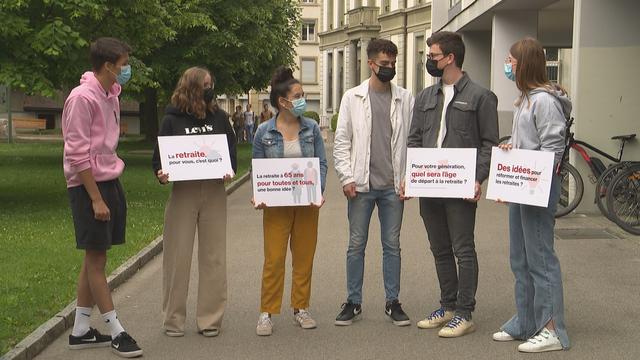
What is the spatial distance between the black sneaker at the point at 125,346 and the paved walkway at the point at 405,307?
0.39 ft

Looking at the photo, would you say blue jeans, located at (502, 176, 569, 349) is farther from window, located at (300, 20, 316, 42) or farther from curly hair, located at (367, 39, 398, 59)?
window, located at (300, 20, 316, 42)

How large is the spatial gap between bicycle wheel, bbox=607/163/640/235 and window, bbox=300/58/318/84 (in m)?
71.7

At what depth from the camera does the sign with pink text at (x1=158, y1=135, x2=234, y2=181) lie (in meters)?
6.82

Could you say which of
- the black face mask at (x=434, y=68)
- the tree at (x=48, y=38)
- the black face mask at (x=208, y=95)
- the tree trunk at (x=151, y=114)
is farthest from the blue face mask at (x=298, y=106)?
the tree trunk at (x=151, y=114)

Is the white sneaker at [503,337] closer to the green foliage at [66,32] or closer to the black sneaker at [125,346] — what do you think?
the black sneaker at [125,346]

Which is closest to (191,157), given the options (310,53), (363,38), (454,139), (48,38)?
(454,139)

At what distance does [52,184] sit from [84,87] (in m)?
13.9

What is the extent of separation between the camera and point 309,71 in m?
83.6

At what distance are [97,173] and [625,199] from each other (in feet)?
25.6

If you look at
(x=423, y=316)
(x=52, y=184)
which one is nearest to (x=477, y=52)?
(x=52, y=184)

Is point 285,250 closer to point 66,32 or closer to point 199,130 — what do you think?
point 199,130

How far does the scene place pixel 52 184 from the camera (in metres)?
19.6

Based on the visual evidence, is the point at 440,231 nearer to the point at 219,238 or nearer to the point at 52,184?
the point at 219,238

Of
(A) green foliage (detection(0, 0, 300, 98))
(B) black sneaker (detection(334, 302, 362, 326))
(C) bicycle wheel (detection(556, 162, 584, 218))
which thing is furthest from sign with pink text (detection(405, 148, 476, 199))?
(C) bicycle wheel (detection(556, 162, 584, 218))
